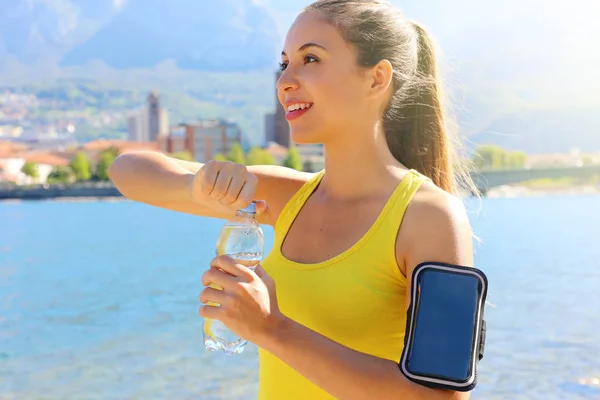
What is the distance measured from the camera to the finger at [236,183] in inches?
54.7

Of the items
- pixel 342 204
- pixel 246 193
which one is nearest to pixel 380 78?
pixel 342 204

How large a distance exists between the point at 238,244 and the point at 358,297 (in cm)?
25

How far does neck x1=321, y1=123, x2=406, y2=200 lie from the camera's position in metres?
1.61

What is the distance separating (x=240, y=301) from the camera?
1159 millimetres

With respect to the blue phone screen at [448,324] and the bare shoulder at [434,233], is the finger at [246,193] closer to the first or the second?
the bare shoulder at [434,233]

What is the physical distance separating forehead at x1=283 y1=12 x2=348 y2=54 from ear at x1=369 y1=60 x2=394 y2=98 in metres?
0.08

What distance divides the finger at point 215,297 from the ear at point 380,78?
2.05ft

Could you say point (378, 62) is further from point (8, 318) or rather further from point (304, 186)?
point (8, 318)

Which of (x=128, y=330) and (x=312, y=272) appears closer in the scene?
(x=312, y=272)

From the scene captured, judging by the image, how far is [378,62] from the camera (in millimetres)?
1587

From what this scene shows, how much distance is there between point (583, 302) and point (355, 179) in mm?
11226

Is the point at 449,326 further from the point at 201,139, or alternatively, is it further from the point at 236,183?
the point at 201,139

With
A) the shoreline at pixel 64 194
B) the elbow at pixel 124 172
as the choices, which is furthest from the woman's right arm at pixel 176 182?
the shoreline at pixel 64 194

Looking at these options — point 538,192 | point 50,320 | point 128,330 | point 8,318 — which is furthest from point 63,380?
point 538,192
